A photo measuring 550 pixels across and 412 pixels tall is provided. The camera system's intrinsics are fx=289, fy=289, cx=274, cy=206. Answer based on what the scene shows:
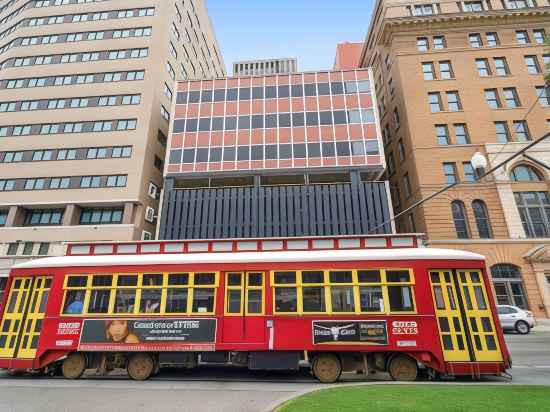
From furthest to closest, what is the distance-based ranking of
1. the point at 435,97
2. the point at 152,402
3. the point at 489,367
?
1. the point at 435,97
2. the point at 489,367
3. the point at 152,402

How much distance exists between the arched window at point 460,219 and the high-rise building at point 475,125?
3.6 inches

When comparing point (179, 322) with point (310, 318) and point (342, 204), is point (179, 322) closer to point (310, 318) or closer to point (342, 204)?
point (310, 318)

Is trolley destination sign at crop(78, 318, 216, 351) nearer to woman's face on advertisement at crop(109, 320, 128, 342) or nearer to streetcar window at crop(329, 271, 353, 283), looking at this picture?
woman's face on advertisement at crop(109, 320, 128, 342)

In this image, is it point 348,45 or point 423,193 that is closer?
point 423,193

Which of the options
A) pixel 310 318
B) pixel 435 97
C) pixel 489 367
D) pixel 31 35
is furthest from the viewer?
pixel 31 35

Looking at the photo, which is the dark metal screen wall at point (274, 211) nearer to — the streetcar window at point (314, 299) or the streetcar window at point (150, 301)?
the streetcar window at point (314, 299)

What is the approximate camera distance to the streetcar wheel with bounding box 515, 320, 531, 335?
17344mm

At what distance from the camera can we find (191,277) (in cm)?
894

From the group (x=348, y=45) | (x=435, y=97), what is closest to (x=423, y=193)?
(x=435, y=97)

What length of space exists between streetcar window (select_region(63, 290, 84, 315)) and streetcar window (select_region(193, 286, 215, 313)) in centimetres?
361

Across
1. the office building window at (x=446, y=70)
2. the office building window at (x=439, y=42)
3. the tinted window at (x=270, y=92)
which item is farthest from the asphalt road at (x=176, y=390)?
the office building window at (x=439, y=42)

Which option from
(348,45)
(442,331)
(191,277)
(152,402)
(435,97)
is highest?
(348,45)

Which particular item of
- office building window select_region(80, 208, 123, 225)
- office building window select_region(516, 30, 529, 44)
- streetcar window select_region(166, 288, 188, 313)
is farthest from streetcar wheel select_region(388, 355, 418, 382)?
office building window select_region(516, 30, 529, 44)

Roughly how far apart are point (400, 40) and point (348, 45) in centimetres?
4935
